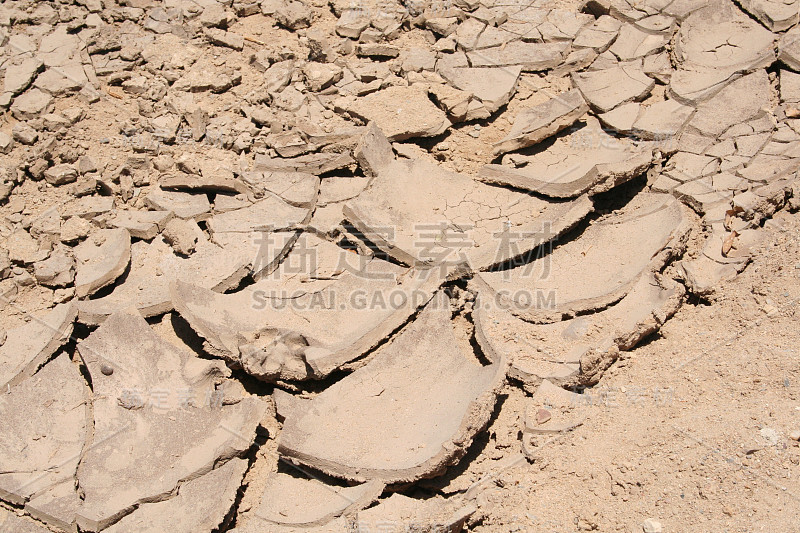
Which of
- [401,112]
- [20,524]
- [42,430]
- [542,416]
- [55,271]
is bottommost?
[20,524]

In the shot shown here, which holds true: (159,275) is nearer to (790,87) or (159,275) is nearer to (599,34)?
(599,34)

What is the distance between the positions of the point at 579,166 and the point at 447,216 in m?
0.71

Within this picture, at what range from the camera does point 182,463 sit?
2.57 m


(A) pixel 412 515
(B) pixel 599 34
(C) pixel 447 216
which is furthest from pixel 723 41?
(A) pixel 412 515

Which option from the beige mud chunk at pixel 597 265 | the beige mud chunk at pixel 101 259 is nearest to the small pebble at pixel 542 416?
Result: the beige mud chunk at pixel 597 265

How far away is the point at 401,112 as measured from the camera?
→ 12.6 feet

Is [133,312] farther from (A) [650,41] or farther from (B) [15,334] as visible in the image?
(A) [650,41]

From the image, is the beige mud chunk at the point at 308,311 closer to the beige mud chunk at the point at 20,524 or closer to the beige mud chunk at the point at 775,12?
the beige mud chunk at the point at 20,524

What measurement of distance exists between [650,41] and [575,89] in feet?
2.42

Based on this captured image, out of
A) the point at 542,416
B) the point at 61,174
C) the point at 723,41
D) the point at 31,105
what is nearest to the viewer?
the point at 542,416

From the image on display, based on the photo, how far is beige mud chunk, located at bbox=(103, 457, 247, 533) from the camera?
93.5 inches

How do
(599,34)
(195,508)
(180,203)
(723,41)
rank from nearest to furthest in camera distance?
(195,508)
(180,203)
(723,41)
(599,34)

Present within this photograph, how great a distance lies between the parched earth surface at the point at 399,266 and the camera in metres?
2.50

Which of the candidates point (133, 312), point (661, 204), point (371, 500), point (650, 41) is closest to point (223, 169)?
point (133, 312)
